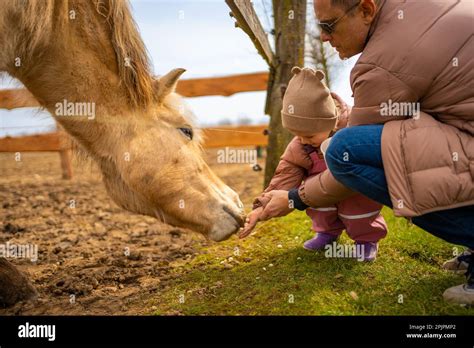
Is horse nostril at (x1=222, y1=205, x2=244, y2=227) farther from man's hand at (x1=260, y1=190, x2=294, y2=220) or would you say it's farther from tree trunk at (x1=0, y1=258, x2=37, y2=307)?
tree trunk at (x1=0, y1=258, x2=37, y2=307)

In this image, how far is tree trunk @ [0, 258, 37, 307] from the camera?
301cm

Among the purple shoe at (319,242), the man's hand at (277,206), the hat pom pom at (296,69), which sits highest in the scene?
the hat pom pom at (296,69)

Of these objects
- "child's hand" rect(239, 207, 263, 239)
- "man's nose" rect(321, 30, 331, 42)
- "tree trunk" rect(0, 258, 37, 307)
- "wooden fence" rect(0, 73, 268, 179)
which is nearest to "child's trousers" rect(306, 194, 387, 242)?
"child's hand" rect(239, 207, 263, 239)

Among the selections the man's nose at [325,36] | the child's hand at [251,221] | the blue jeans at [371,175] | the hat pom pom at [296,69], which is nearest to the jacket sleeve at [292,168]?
the child's hand at [251,221]

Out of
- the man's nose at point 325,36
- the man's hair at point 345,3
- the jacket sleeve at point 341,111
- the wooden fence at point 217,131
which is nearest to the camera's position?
the man's hair at point 345,3

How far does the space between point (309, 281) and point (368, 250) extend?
1.70 feet

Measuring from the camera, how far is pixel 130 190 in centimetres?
321

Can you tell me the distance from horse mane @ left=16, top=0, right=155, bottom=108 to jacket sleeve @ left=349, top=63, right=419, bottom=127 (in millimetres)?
1463

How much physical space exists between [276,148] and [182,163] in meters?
1.53

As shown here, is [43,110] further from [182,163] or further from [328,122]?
[328,122]

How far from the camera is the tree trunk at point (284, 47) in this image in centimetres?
425

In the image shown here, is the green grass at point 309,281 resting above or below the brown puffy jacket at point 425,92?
below

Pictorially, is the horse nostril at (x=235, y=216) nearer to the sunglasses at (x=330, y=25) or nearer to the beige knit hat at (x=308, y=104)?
the beige knit hat at (x=308, y=104)

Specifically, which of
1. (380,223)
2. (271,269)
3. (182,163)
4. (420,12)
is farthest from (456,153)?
(182,163)
